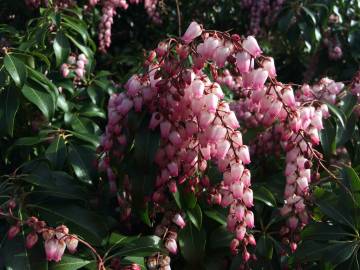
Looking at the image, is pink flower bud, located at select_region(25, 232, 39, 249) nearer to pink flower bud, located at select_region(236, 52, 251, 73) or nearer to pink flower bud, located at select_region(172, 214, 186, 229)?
pink flower bud, located at select_region(172, 214, 186, 229)

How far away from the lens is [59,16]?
2.75 metres

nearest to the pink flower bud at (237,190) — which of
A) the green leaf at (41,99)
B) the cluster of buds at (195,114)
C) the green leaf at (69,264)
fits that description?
the cluster of buds at (195,114)

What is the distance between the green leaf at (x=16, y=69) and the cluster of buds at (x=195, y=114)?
485 millimetres

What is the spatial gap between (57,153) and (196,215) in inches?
23.4

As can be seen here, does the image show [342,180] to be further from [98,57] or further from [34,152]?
[98,57]

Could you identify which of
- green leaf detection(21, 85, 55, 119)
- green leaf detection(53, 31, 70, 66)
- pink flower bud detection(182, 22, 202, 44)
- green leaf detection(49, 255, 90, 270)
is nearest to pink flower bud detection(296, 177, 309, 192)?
pink flower bud detection(182, 22, 202, 44)

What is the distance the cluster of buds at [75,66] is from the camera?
271cm

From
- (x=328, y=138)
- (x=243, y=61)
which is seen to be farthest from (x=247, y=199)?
(x=328, y=138)

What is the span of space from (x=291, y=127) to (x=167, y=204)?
47 cm

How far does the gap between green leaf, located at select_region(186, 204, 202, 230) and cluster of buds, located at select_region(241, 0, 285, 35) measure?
274 centimetres

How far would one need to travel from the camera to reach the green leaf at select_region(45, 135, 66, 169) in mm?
2004

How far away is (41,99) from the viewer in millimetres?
2131

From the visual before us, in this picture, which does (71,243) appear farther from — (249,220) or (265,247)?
(265,247)

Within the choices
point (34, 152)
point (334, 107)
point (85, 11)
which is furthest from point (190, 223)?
point (85, 11)
